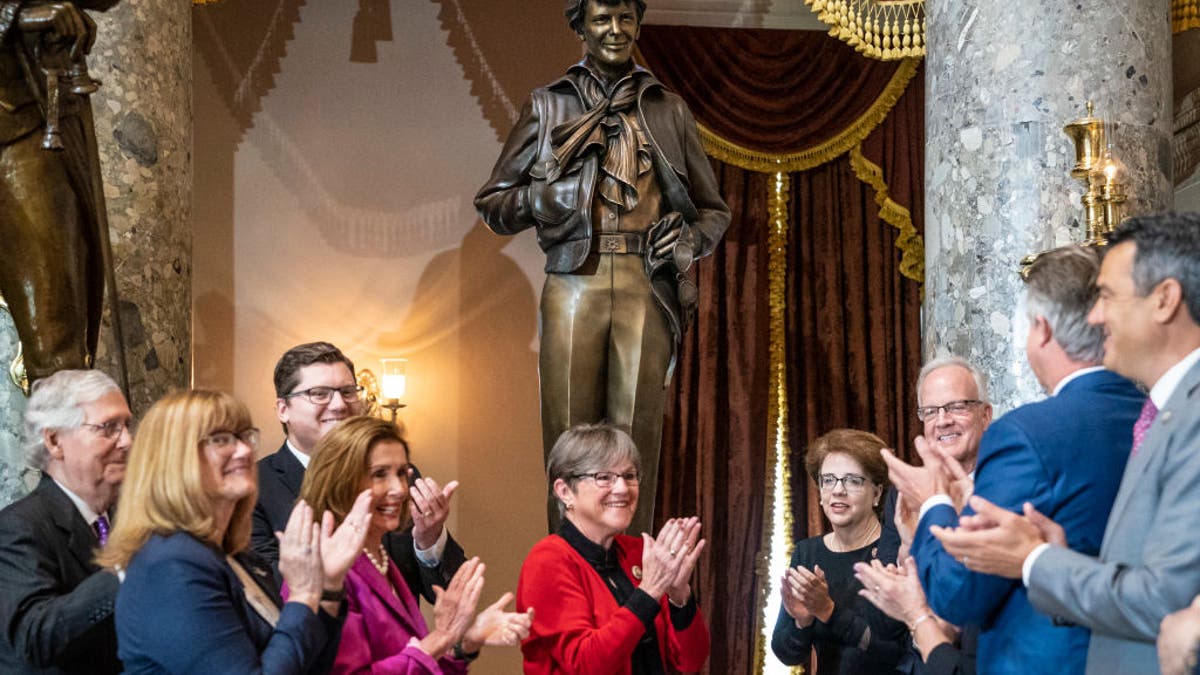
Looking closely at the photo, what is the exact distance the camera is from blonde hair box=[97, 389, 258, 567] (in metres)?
2.65

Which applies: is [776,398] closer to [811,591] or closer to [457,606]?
[811,591]

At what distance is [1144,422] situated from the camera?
2.57m

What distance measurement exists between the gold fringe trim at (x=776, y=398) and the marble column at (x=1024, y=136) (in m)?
2.64

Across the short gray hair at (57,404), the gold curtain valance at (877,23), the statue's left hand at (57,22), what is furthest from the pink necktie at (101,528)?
the gold curtain valance at (877,23)

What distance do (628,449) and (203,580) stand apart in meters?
1.50

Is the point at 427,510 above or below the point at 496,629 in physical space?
above

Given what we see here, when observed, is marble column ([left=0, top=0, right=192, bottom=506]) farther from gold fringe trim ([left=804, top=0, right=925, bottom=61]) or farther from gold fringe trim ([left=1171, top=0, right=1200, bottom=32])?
gold fringe trim ([left=1171, top=0, right=1200, bottom=32])

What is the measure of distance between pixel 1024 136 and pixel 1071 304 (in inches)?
89.6

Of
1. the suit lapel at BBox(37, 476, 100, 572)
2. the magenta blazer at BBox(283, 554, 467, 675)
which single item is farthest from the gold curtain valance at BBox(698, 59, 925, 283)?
the suit lapel at BBox(37, 476, 100, 572)

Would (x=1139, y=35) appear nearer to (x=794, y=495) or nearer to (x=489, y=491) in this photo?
(x=794, y=495)

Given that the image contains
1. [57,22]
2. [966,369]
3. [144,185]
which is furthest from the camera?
[144,185]

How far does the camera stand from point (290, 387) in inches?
156

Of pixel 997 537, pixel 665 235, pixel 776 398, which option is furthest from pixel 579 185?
pixel 776 398

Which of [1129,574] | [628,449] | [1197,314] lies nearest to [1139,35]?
[628,449]
